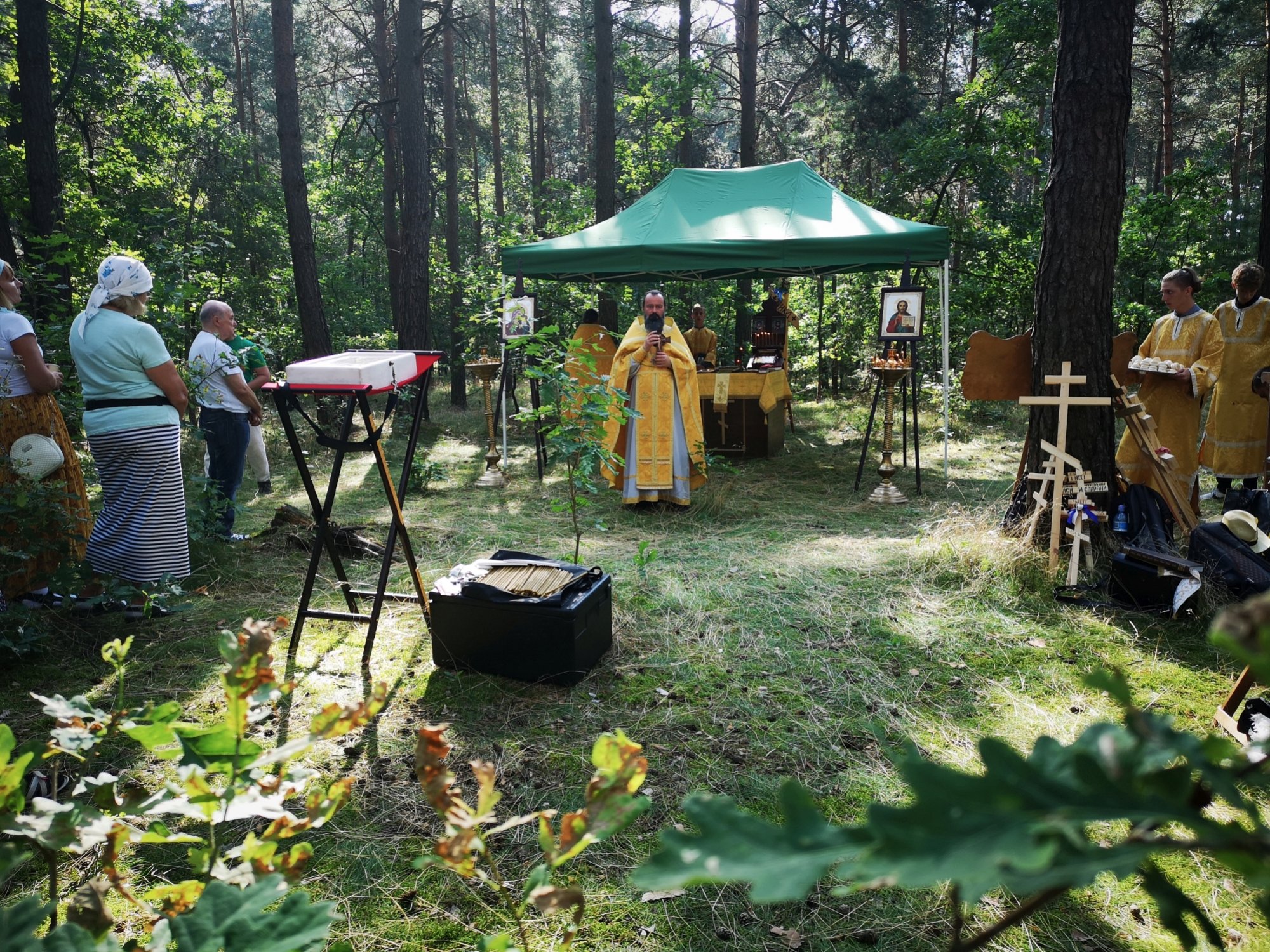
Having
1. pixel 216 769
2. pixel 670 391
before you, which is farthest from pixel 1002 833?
pixel 670 391

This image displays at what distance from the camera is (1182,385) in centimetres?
578

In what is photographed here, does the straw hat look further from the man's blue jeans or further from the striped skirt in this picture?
the man's blue jeans

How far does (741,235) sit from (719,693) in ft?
18.3

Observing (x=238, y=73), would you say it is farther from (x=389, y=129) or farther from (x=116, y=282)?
(x=116, y=282)

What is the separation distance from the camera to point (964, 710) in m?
3.50

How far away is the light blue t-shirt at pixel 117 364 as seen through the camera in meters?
4.16

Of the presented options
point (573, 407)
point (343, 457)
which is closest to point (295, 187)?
point (573, 407)

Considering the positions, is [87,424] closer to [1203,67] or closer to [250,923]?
[250,923]

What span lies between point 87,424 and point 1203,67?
22.3m

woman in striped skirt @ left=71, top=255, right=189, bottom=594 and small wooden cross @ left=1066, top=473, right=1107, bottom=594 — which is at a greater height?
woman in striped skirt @ left=71, top=255, right=189, bottom=594

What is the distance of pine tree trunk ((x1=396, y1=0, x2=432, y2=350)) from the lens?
36.3 ft

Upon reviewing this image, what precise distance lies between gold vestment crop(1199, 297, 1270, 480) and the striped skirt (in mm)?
6907

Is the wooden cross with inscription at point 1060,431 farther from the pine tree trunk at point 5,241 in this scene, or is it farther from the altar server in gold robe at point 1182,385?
the pine tree trunk at point 5,241

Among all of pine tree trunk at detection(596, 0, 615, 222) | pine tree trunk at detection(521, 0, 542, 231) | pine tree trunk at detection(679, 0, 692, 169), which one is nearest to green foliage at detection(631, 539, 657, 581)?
pine tree trunk at detection(596, 0, 615, 222)
